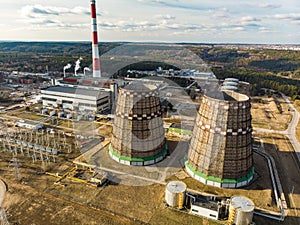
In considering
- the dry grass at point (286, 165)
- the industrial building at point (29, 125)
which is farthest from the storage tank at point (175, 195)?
the industrial building at point (29, 125)

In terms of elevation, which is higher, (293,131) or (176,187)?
(176,187)

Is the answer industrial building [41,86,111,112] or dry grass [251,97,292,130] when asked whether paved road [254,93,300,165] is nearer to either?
dry grass [251,97,292,130]

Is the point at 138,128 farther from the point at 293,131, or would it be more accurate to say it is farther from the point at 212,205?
the point at 293,131

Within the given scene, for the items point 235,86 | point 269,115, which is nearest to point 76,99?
point 269,115

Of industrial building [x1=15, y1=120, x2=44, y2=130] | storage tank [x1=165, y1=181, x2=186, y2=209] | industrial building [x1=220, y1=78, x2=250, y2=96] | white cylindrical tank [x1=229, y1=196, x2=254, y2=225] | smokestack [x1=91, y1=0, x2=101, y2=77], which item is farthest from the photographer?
A: industrial building [x1=220, y1=78, x2=250, y2=96]

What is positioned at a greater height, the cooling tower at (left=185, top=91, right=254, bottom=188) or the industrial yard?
the cooling tower at (left=185, top=91, right=254, bottom=188)

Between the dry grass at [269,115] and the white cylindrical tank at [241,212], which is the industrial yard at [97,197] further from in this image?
the dry grass at [269,115]

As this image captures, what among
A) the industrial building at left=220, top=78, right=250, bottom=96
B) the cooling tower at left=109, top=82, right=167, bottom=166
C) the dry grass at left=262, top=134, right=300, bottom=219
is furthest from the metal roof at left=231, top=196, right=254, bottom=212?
the industrial building at left=220, top=78, right=250, bottom=96
